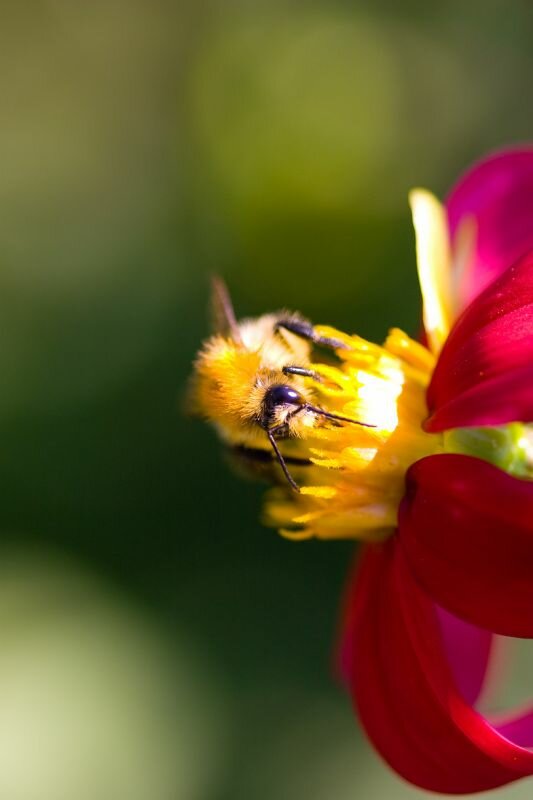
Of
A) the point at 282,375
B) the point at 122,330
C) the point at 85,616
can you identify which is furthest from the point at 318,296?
the point at 282,375

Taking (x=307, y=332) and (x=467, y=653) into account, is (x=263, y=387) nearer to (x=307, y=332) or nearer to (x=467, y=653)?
(x=307, y=332)

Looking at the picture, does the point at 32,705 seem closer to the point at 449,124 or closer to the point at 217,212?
the point at 217,212

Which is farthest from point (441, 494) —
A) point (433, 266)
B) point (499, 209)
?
point (499, 209)

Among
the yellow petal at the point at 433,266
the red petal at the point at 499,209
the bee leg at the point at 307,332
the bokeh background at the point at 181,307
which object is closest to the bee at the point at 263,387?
the bee leg at the point at 307,332

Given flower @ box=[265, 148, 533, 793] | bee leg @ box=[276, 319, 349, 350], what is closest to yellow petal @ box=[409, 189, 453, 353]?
flower @ box=[265, 148, 533, 793]

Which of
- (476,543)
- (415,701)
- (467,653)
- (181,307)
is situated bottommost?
(181,307)

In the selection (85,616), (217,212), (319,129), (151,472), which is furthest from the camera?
(319,129)
